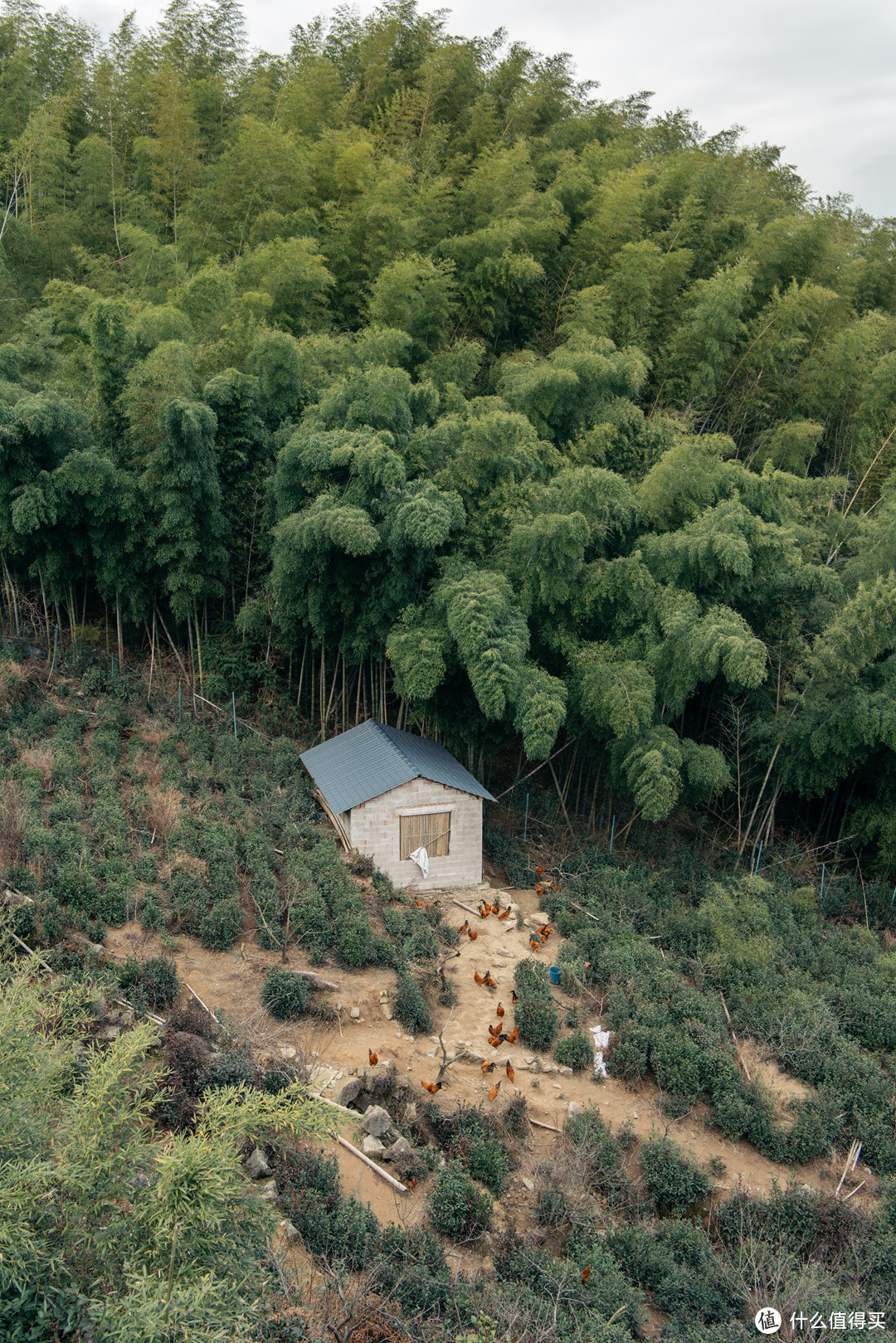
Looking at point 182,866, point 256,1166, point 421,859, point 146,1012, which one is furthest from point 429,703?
point 256,1166

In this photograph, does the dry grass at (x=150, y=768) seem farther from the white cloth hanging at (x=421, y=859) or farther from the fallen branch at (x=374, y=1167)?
the fallen branch at (x=374, y=1167)

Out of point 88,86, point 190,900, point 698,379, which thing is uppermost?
point 88,86

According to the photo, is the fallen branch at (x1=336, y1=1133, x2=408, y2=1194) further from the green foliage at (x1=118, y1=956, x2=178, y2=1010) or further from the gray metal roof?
the gray metal roof

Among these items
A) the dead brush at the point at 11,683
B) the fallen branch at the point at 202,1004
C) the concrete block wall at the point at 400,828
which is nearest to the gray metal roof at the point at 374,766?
the concrete block wall at the point at 400,828

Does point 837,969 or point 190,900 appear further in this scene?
point 837,969

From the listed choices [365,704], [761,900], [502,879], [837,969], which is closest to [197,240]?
[365,704]

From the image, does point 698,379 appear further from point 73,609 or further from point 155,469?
point 73,609

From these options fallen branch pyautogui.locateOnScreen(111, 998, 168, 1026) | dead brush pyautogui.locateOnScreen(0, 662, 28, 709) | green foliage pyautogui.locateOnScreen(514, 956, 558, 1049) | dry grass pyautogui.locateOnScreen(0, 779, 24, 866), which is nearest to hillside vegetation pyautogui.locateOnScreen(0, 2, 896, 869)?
dead brush pyautogui.locateOnScreen(0, 662, 28, 709)

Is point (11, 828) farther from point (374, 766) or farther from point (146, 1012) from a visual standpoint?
point (374, 766)
